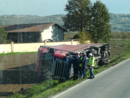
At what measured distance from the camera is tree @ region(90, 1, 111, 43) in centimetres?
4631

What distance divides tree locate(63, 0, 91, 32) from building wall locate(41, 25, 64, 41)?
141 inches

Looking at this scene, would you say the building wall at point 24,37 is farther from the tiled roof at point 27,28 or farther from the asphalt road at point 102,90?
the asphalt road at point 102,90

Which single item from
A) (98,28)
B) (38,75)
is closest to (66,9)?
(98,28)

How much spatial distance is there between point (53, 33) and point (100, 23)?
10167 mm

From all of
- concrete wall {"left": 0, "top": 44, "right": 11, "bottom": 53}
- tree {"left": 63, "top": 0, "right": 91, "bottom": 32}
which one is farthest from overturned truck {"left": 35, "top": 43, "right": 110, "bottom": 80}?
tree {"left": 63, "top": 0, "right": 91, "bottom": 32}

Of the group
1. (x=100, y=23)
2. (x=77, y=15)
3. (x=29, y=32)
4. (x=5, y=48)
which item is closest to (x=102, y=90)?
(x=5, y=48)

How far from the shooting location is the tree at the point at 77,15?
4800 cm

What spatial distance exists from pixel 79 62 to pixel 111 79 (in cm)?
203

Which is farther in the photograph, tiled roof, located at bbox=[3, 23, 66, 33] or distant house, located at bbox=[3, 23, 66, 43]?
tiled roof, located at bbox=[3, 23, 66, 33]

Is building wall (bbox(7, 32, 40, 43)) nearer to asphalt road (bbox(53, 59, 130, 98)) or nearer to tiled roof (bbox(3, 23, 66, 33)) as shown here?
tiled roof (bbox(3, 23, 66, 33))

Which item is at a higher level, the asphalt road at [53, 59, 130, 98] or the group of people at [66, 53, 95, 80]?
the group of people at [66, 53, 95, 80]

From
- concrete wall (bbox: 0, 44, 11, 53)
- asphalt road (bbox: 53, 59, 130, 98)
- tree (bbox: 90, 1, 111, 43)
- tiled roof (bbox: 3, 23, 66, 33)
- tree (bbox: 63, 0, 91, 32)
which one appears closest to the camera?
asphalt road (bbox: 53, 59, 130, 98)

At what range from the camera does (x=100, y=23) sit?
46.4 m

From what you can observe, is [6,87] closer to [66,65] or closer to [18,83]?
[18,83]
